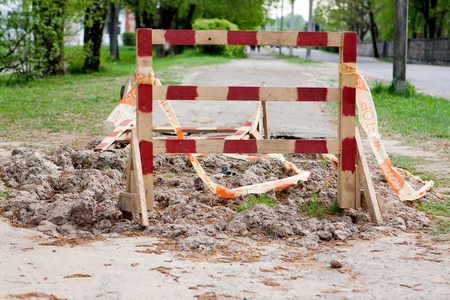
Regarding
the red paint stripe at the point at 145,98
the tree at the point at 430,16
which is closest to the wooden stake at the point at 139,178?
the red paint stripe at the point at 145,98

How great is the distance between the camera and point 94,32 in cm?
2219

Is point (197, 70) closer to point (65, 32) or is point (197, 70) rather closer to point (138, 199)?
point (65, 32)

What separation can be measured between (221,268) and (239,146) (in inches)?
57.8

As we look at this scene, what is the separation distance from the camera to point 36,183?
537 centimetres

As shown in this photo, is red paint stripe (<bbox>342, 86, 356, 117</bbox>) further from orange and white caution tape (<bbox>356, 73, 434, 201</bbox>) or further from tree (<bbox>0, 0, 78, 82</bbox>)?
tree (<bbox>0, 0, 78, 82</bbox>)

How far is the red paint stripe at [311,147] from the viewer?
486 centimetres

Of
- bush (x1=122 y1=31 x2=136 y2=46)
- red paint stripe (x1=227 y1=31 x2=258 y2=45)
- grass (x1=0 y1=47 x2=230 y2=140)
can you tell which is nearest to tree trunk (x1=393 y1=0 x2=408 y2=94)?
grass (x1=0 y1=47 x2=230 y2=140)

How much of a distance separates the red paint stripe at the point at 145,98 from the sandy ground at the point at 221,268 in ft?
3.66

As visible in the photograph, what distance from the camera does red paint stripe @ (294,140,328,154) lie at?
4859 millimetres

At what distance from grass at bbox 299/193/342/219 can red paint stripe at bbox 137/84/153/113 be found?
1608 millimetres

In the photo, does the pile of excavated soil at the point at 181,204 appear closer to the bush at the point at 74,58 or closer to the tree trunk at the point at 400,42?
the tree trunk at the point at 400,42

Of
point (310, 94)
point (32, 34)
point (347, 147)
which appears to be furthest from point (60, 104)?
point (347, 147)

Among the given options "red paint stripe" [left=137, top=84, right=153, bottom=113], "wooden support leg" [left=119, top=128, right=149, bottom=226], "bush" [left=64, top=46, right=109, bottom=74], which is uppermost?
"bush" [left=64, top=46, right=109, bottom=74]

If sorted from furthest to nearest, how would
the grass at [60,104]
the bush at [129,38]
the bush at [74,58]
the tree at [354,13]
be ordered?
the bush at [129,38] < the tree at [354,13] < the bush at [74,58] < the grass at [60,104]
